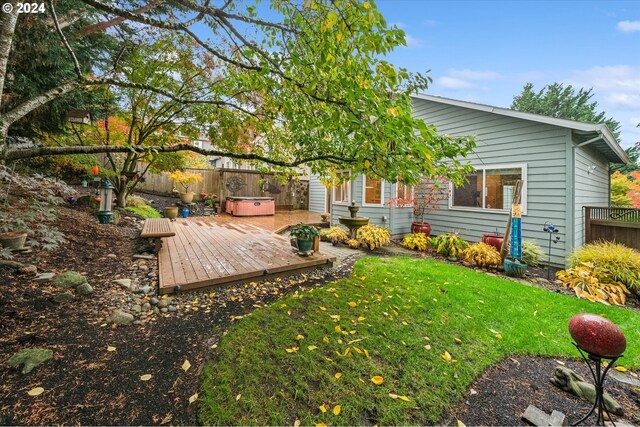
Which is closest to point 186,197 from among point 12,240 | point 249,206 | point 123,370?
point 249,206

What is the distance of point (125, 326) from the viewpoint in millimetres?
2535

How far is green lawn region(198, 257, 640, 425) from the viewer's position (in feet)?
5.77

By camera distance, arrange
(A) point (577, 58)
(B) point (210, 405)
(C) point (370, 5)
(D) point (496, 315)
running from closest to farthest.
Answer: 1. (B) point (210, 405)
2. (C) point (370, 5)
3. (D) point (496, 315)
4. (A) point (577, 58)

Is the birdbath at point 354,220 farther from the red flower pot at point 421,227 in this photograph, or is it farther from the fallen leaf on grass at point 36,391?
the fallen leaf on grass at point 36,391

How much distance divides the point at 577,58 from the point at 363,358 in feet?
34.5

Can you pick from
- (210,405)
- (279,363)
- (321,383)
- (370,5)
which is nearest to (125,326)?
(210,405)

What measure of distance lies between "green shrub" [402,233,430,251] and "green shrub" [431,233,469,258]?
1.30ft

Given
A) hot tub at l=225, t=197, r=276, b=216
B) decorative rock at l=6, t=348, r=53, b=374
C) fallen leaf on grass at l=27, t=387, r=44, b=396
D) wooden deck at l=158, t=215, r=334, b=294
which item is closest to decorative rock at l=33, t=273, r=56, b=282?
wooden deck at l=158, t=215, r=334, b=294

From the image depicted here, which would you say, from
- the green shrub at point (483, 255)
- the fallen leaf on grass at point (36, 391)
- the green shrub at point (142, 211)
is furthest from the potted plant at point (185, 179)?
the green shrub at point (483, 255)

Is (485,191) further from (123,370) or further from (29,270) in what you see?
(29,270)

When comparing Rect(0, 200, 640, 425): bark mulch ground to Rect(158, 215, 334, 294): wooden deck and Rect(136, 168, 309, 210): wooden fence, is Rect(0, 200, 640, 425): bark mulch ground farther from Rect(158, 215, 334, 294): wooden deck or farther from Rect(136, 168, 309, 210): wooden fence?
Rect(136, 168, 309, 210): wooden fence

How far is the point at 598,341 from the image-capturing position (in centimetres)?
166

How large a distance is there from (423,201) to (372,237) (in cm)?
248

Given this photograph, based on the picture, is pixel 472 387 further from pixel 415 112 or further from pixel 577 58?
pixel 577 58
